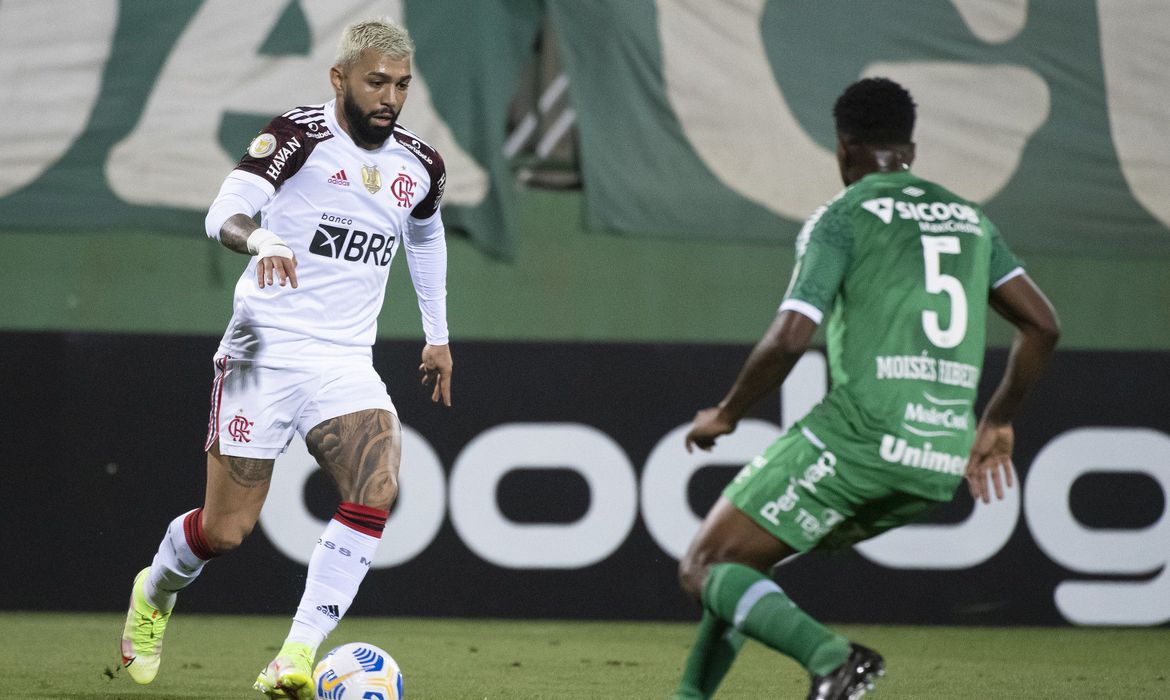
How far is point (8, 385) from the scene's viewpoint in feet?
26.8

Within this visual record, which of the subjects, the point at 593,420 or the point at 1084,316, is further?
the point at 1084,316

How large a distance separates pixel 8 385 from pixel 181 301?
3.35 ft

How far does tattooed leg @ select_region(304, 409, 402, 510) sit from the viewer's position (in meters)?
5.05

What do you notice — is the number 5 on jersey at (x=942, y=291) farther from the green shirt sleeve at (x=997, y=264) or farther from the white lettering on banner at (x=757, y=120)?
the white lettering on banner at (x=757, y=120)

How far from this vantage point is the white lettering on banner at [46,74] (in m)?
8.38

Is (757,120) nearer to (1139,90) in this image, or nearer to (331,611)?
(1139,90)

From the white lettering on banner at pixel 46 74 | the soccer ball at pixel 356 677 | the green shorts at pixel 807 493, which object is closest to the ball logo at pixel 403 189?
the soccer ball at pixel 356 677

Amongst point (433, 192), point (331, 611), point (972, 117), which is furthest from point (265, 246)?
point (972, 117)

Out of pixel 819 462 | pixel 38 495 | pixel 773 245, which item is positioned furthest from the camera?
pixel 773 245

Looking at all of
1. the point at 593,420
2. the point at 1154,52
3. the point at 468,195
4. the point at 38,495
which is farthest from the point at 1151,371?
the point at 38,495

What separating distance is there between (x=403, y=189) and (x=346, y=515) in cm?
116

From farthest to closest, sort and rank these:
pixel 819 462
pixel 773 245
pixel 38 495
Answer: pixel 773 245
pixel 38 495
pixel 819 462

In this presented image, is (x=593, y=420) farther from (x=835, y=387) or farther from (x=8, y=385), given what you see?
(x=835, y=387)

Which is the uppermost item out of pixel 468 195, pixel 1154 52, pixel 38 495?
pixel 1154 52
